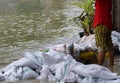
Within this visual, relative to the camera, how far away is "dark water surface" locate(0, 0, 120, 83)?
932cm

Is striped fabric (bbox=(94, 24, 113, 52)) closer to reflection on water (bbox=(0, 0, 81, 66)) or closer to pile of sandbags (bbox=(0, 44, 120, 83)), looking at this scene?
pile of sandbags (bbox=(0, 44, 120, 83))

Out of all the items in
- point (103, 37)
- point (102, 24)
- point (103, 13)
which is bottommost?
point (103, 37)

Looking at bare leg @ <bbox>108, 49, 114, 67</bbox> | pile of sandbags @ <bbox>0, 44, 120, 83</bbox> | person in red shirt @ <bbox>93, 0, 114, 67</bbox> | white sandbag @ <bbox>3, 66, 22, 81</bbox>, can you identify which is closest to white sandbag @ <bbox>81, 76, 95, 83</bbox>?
pile of sandbags @ <bbox>0, 44, 120, 83</bbox>

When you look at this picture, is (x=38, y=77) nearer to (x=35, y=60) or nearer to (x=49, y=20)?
(x=35, y=60)

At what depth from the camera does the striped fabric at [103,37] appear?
6.78m

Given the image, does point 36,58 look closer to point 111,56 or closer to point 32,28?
point 111,56

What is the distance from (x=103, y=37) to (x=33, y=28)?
5.36 metres

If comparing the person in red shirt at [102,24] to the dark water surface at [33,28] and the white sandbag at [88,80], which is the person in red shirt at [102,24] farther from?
the white sandbag at [88,80]

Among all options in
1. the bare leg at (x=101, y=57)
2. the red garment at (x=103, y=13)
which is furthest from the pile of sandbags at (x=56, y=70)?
the red garment at (x=103, y=13)

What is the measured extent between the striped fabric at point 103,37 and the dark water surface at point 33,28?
20.1 inches

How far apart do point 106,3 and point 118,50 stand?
160 cm

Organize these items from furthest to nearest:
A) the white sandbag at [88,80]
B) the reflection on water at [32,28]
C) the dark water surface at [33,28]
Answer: the reflection on water at [32,28] → the dark water surface at [33,28] → the white sandbag at [88,80]

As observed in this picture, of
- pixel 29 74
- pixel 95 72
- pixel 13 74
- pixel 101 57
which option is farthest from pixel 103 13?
pixel 13 74

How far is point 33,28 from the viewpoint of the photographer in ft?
39.1
